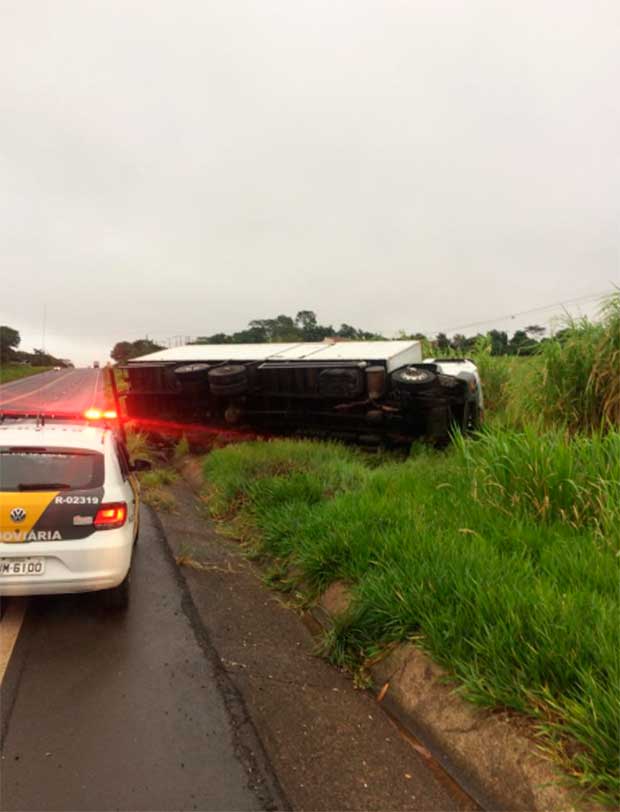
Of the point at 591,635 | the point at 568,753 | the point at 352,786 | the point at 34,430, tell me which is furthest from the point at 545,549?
the point at 34,430

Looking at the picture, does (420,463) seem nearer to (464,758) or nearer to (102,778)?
(464,758)

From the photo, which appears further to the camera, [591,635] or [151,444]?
[151,444]

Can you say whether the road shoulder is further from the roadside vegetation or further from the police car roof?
the police car roof

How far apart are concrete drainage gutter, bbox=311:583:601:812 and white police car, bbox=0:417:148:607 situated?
2.02 metres

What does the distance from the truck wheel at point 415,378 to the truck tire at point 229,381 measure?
2.85 meters

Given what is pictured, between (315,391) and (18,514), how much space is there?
6560mm

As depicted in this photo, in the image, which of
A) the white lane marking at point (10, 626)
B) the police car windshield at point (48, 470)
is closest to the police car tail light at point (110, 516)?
the police car windshield at point (48, 470)

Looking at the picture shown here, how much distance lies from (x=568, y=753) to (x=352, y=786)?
978mm

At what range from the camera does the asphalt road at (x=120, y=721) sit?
2438 mm

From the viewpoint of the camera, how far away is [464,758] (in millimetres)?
2668

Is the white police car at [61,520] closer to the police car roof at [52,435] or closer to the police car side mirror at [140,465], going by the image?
the police car roof at [52,435]

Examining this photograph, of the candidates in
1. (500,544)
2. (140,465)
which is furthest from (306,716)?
(140,465)

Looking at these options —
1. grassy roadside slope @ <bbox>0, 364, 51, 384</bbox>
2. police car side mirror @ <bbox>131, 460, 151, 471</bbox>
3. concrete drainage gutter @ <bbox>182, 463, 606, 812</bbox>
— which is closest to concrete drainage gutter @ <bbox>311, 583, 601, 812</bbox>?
concrete drainage gutter @ <bbox>182, 463, 606, 812</bbox>

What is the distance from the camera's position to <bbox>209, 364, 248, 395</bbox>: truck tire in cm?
1019
